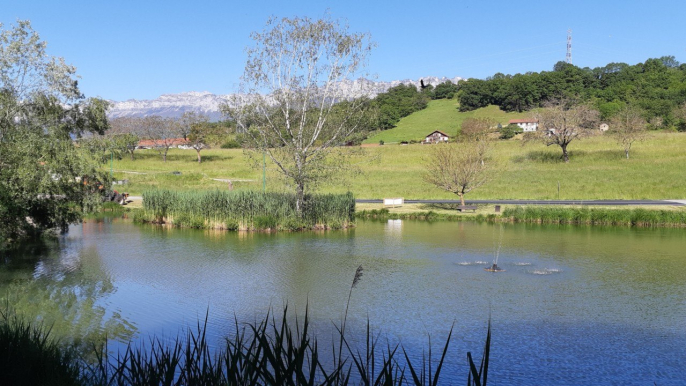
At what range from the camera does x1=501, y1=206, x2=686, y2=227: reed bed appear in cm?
3512

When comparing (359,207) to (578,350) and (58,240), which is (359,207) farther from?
(578,350)

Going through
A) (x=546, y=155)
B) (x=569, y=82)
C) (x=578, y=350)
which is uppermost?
(x=569, y=82)

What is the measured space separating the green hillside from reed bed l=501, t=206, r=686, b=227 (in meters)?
77.3

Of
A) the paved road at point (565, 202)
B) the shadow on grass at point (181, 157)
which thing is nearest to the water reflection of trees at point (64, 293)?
the paved road at point (565, 202)

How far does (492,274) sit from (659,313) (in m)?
5.92

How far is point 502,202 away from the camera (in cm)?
4747

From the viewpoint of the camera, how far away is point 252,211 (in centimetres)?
3241

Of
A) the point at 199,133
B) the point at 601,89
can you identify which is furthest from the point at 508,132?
the point at 199,133

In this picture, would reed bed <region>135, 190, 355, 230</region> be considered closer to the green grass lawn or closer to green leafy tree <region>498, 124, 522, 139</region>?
the green grass lawn

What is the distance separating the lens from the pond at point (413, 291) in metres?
12.3

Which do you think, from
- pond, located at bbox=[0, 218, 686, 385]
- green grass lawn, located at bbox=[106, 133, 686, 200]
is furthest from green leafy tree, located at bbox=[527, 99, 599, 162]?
pond, located at bbox=[0, 218, 686, 385]

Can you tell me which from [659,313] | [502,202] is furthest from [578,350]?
[502,202]

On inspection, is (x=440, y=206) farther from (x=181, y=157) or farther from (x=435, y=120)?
(x=435, y=120)

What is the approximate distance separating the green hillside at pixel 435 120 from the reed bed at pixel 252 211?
3235 inches
